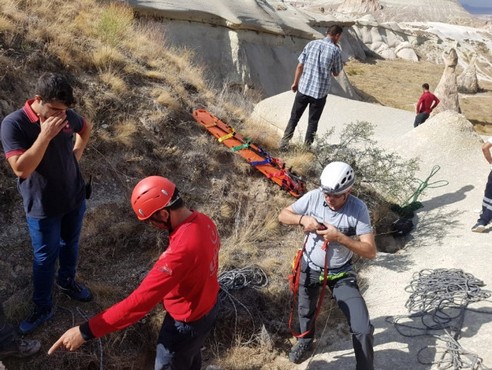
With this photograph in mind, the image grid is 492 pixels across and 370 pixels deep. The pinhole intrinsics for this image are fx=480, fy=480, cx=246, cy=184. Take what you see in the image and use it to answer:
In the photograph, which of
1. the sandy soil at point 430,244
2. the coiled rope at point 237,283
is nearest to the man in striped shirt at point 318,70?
the sandy soil at point 430,244

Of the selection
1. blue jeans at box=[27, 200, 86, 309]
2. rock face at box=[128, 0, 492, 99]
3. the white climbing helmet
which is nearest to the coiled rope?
blue jeans at box=[27, 200, 86, 309]

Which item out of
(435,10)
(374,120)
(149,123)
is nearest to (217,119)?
(149,123)

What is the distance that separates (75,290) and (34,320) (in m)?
0.42

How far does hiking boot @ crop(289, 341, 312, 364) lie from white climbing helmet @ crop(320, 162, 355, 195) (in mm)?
1575

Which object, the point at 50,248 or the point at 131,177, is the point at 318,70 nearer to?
the point at 131,177

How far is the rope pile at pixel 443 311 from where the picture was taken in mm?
3904

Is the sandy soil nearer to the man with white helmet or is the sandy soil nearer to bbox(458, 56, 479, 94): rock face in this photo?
the man with white helmet

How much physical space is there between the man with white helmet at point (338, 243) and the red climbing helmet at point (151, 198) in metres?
1.27

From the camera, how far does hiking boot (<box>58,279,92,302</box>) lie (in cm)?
399

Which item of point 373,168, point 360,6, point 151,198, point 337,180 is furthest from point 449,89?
point 360,6

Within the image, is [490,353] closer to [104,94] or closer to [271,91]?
[104,94]

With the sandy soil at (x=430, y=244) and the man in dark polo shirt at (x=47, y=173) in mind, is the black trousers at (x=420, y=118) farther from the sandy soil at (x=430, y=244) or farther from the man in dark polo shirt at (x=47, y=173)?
the man in dark polo shirt at (x=47, y=173)

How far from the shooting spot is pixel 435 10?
97.3m

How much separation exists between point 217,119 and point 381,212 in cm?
277
